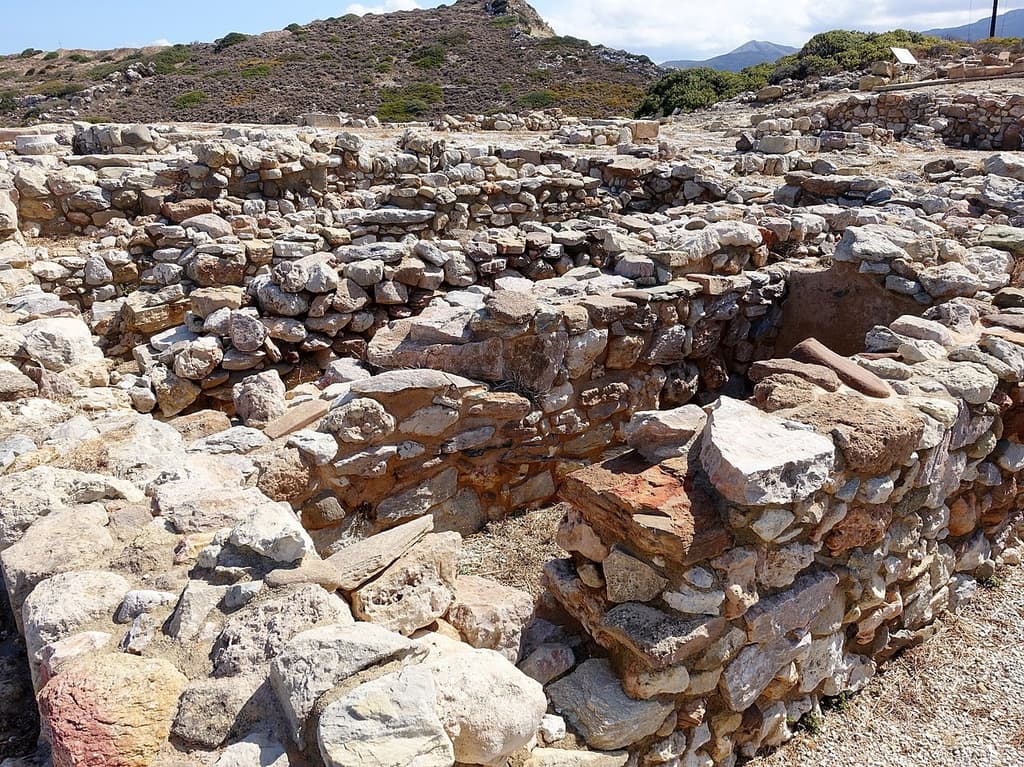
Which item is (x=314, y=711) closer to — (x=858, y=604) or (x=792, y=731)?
(x=792, y=731)

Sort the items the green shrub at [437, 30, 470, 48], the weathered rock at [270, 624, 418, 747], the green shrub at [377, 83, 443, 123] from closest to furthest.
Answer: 1. the weathered rock at [270, 624, 418, 747]
2. the green shrub at [377, 83, 443, 123]
3. the green shrub at [437, 30, 470, 48]

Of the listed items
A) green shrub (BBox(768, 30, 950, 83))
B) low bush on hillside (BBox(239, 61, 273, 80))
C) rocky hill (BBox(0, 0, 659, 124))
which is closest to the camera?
green shrub (BBox(768, 30, 950, 83))

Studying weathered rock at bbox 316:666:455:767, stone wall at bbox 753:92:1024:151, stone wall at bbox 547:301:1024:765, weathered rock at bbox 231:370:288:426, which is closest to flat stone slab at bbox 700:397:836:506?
stone wall at bbox 547:301:1024:765

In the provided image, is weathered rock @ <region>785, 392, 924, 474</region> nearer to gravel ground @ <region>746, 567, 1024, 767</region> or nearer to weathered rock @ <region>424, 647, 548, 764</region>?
gravel ground @ <region>746, 567, 1024, 767</region>

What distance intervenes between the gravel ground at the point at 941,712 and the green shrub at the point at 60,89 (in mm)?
36953

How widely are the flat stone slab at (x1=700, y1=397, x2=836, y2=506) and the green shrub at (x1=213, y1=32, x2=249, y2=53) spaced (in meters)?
45.4

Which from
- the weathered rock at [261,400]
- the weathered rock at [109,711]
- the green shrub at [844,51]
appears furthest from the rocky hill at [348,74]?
the weathered rock at [109,711]

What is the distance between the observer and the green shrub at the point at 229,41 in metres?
40.7

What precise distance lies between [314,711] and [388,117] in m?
29.6

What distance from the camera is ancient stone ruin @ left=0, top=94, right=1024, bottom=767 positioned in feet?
6.67

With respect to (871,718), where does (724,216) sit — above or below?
above

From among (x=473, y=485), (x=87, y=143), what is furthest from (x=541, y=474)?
(x=87, y=143)

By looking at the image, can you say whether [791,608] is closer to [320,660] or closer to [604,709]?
[604,709]

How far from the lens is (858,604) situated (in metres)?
3.05
